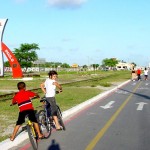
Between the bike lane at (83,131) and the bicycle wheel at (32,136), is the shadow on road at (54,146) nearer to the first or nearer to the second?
the bike lane at (83,131)

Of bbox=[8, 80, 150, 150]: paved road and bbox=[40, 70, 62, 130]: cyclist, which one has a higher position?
bbox=[40, 70, 62, 130]: cyclist

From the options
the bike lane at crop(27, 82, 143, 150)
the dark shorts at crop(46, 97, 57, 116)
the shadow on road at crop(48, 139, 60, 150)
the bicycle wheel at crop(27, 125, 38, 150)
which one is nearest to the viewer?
the bicycle wheel at crop(27, 125, 38, 150)

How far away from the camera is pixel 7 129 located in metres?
10.6

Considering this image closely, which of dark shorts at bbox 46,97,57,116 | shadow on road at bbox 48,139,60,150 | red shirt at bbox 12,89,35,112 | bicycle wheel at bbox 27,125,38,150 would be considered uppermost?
red shirt at bbox 12,89,35,112

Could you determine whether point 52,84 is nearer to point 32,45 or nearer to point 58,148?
point 58,148

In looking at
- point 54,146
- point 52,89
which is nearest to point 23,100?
point 54,146

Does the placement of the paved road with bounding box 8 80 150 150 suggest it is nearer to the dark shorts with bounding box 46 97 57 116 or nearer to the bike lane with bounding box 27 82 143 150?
the bike lane with bounding box 27 82 143 150

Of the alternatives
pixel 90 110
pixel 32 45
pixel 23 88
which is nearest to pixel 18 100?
pixel 23 88

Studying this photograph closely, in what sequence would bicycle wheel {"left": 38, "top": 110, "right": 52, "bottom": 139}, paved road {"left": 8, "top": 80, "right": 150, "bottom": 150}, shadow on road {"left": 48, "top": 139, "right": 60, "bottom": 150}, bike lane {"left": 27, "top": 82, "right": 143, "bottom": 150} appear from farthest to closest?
bicycle wheel {"left": 38, "top": 110, "right": 52, "bottom": 139} < bike lane {"left": 27, "top": 82, "right": 143, "bottom": 150} < paved road {"left": 8, "top": 80, "right": 150, "bottom": 150} < shadow on road {"left": 48, "top": 139, "right": 60, "bottom": 150}

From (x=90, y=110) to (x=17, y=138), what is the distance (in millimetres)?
7389

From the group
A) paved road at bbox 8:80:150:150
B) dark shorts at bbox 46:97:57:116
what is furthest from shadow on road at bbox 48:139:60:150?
dark shorts at bbox 46:97:57:116

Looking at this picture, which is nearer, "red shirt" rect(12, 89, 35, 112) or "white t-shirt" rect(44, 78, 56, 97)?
"red shirt" rect(12, 89, 35, 112)

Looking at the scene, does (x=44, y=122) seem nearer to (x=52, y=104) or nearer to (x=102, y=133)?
(x=52, y=104)

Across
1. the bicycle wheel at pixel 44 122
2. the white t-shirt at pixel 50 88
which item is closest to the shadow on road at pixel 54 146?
the bicycle wheel at pixel 44 122
